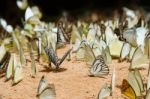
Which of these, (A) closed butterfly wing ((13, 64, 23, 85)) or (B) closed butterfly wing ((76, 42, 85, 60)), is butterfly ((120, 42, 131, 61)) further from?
(A) closed butterfly wing ((13, 64, 23, 85))

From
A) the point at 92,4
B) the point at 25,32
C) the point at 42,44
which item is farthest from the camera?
the point at 92,4

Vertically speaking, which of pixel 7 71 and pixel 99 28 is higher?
pixel 99 28

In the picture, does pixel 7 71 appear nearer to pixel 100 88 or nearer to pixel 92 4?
pixel 100 88

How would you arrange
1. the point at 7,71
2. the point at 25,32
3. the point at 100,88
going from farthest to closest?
1. the point at 25,32
2. the point at 7,71
3. the point at 100,88

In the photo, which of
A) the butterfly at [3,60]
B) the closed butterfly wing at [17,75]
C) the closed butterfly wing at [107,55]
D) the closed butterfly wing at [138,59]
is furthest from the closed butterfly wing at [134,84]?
the butterfly at [3,60]

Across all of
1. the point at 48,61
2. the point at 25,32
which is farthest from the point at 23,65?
the point at 25,32

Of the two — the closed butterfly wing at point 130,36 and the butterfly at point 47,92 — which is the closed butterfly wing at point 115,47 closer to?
the closed butterfly wing at point 130,36

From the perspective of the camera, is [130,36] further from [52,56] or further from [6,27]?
[6,27]

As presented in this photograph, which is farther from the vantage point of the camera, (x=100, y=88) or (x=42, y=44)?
(x=42, y=44)
